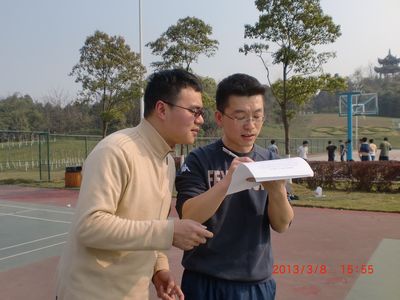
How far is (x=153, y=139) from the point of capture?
1.73 m

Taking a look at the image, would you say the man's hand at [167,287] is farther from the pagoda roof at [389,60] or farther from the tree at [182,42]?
the pagoda roof at [389,60]

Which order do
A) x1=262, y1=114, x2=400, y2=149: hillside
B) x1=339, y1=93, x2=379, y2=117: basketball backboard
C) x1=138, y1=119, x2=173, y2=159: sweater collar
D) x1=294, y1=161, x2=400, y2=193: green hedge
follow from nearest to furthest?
1. x1=138, y1=119, x2=173, y2=159: sweater collar
2. x1=294, y1=161, x2=400, y2=193: green hedge
3. x1=339, y1=93, x2=379, y2=117: basketball backboard
4. x1=262, y1=114, x2=400, y2=149: hillside

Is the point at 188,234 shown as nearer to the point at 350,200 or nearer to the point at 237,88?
the point at 237,88

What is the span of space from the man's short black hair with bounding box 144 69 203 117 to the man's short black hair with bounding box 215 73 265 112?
0.22m

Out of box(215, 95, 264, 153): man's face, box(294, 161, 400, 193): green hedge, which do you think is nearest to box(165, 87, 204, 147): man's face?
box(215, 95, 264, 153): man's face

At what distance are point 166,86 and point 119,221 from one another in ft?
2.02

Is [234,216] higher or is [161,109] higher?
[161,109]

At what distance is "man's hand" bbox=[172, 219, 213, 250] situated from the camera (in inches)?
58.6

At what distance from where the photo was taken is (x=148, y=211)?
64.2 inches

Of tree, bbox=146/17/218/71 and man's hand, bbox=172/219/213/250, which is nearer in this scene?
man's hand, bbox=172/219/213/250

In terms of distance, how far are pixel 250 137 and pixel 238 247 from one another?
0.50m

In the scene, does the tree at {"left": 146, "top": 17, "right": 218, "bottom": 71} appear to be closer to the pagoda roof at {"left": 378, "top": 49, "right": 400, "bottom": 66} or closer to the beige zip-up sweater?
the beige zip-up sweater

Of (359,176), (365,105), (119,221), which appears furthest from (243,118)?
(365,105)

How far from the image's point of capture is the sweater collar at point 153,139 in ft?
5.65
